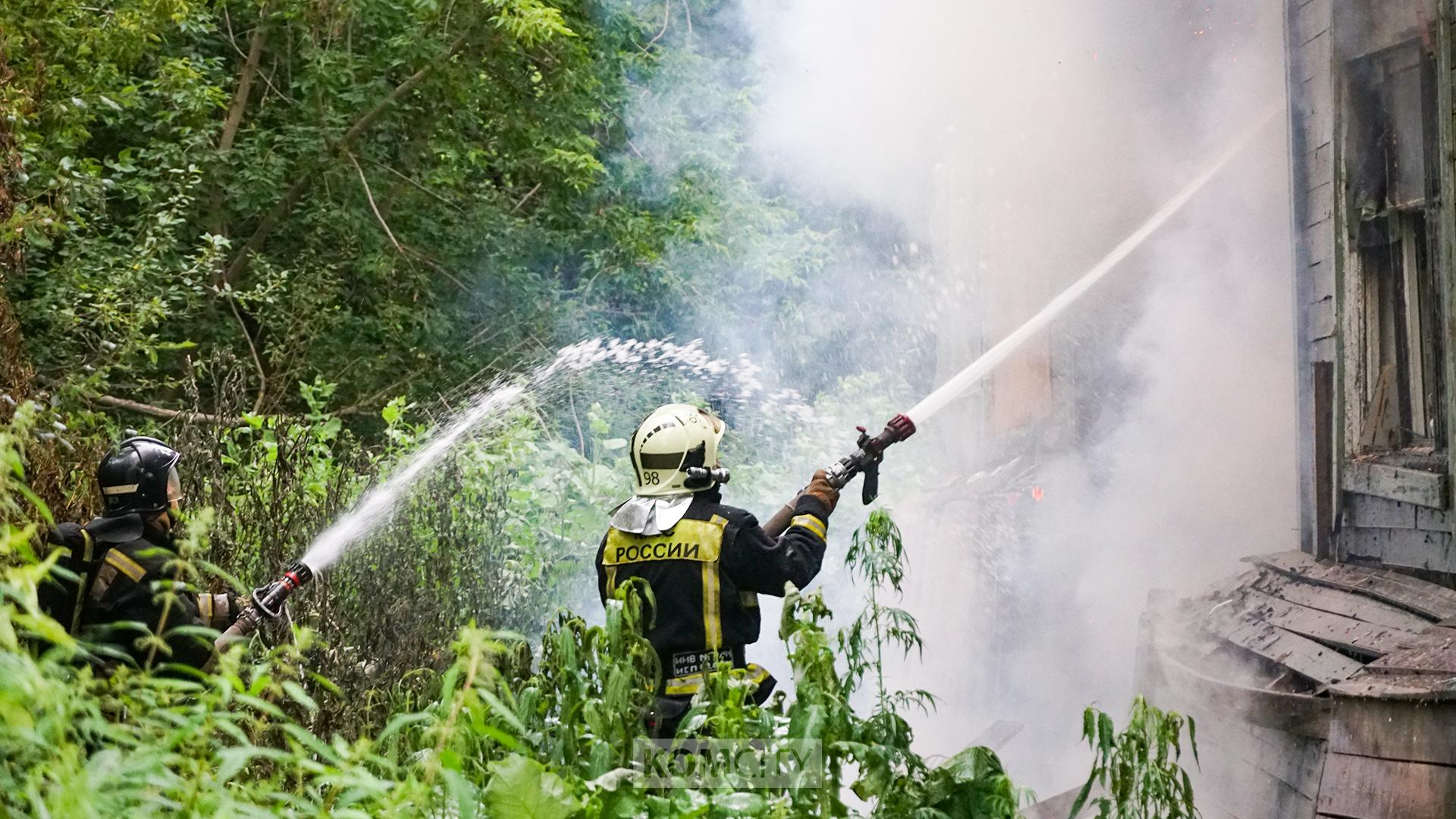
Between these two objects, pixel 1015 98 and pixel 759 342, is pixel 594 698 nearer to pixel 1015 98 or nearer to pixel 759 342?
pixel 1015 98

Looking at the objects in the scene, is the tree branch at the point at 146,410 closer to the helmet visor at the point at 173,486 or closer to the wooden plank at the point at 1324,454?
the helmet visor at the point at 173,486

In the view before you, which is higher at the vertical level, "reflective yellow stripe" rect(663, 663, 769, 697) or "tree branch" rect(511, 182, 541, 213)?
"tree branch" rect(511, 182, 541, 213)

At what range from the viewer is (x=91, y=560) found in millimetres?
4238

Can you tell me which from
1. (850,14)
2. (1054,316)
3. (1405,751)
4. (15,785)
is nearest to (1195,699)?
(1405,751)

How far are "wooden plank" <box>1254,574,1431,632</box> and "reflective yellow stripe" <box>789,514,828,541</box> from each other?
186 cm

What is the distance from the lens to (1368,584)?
465 centimetres

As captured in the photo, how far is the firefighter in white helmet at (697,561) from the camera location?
166 inches

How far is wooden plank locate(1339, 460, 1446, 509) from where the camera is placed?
427 cm

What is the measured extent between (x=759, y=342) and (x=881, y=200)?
1.85 m

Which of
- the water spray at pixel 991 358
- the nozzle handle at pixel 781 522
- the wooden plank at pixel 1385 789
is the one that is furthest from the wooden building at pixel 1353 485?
the nozzle handle at pixel 781 522

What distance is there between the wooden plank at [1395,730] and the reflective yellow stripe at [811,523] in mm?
1629

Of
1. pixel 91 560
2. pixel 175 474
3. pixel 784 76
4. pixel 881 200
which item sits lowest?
pixel 91 560

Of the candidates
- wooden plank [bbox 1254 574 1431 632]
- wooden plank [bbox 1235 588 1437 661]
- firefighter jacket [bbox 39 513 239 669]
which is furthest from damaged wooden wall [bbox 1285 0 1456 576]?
firefighter jacket [bbox 39 513 239 669]

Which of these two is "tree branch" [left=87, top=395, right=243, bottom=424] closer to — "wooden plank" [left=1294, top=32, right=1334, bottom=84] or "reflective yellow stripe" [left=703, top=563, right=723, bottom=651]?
"reflective yellow stripe" [left=703, top=563, right=723, bottom=651]
